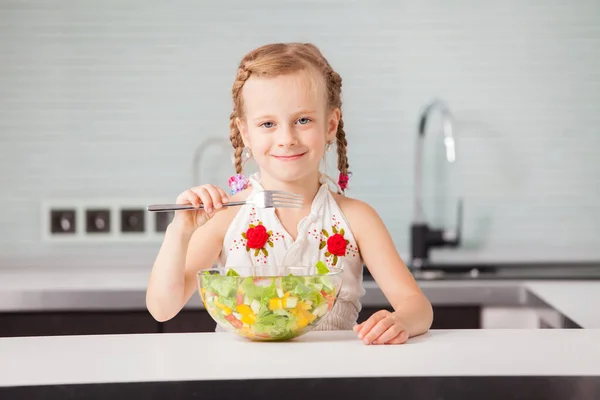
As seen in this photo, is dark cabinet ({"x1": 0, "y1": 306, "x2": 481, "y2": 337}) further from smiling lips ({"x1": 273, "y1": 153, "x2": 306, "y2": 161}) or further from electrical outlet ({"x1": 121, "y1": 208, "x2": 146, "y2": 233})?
smiling lips ({"x1": 273, "y1": 153, "x2": 306, "y2": 161})

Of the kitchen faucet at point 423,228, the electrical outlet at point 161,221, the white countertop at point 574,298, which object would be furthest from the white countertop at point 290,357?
the electrical outlet at point 161,221

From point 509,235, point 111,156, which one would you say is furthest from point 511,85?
point 111,156

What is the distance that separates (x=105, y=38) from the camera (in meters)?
2.67

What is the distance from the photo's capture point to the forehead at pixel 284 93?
4.44ft

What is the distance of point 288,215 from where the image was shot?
4.90ft

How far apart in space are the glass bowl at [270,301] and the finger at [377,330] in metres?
0.07

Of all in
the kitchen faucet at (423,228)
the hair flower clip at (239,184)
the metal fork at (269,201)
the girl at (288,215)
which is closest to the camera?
the metal fork at (269,201)

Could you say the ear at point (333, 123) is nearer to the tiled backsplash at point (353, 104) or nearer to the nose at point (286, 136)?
the nose at point (286, 136)

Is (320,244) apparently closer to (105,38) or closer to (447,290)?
(447,290)

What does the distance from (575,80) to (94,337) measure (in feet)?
6.56

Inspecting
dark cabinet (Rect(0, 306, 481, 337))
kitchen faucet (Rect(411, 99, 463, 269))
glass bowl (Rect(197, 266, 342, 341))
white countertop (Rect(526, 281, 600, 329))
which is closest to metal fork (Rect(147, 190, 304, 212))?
glass bowl (Rect(197, 266, 342, 341))

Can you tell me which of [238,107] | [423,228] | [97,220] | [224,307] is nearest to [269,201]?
[224,307]

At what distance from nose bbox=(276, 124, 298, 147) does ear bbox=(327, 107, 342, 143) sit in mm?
133

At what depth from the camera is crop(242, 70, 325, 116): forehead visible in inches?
53.3
